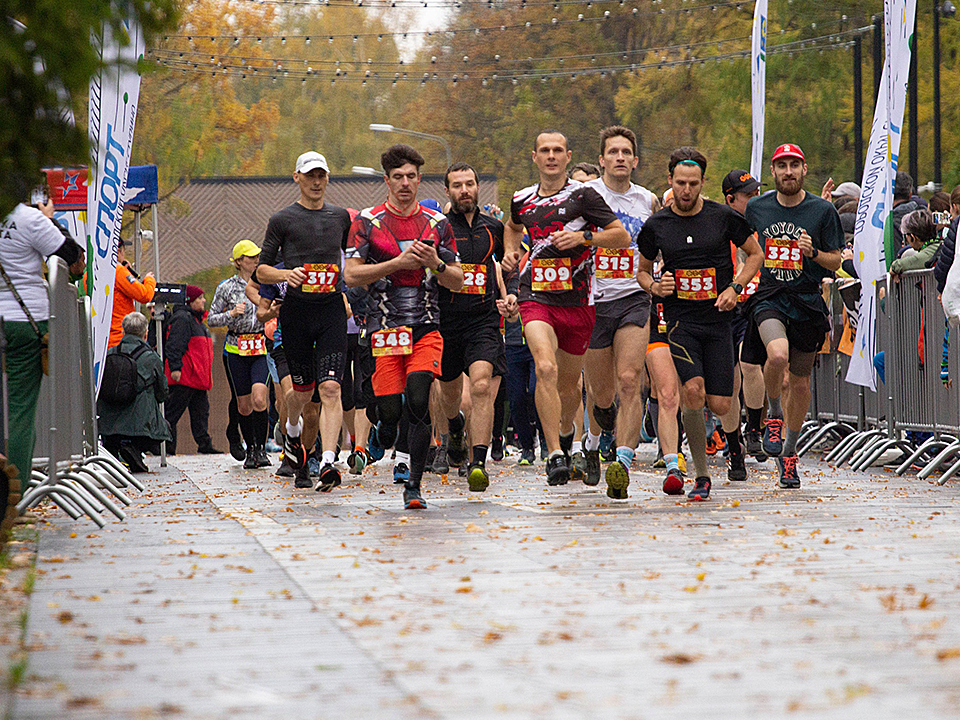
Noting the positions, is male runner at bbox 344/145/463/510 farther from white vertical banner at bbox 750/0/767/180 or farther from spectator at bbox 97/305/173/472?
white vertical banner at bbox 750/0/767/180

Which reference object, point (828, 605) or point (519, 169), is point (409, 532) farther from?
point (519, 169)

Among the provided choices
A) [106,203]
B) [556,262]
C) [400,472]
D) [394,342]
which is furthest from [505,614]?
[106,203]

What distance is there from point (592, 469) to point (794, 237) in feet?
8.16

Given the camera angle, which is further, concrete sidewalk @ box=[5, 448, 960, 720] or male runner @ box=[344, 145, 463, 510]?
male runner @ box=[344, 145, 463, 510]

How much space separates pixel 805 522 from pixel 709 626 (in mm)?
3458

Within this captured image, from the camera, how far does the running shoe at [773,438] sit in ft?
38.1

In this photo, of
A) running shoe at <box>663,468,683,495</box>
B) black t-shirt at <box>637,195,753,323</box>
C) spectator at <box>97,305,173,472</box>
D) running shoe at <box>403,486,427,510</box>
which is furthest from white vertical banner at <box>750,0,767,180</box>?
running shoe at <box>403,486,427,510</box>

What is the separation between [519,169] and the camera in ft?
181

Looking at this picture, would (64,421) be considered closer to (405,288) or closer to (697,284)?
(405,288)

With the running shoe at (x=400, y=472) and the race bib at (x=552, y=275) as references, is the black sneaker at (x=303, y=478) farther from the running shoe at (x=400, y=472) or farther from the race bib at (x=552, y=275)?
the race bib at (x=552, y=275)

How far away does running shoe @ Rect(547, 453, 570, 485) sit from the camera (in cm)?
1009

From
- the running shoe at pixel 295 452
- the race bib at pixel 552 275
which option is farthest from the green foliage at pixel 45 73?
the running shoe at pixel 295 452

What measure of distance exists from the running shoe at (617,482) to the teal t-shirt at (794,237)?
2.92 metres

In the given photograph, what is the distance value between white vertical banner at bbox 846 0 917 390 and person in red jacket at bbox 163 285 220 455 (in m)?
9.18
